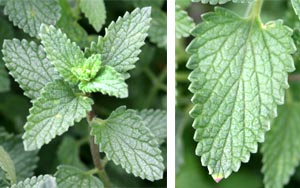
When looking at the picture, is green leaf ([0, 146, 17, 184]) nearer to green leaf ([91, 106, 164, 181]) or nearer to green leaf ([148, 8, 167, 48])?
green leaf ([91, 106, 164, 181])

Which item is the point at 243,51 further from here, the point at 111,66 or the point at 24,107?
the point at 24,107

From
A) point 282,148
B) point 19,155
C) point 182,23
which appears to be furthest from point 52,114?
point 282,148

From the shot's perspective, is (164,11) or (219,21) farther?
(164,11)

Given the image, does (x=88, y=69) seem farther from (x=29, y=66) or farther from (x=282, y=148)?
(x=282, y=148)

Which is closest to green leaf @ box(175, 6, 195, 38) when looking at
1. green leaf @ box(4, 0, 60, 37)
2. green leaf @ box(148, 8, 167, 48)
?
green leaf @ box(148, 8, 167, 48)

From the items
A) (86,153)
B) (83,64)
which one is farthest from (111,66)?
(86,153)
